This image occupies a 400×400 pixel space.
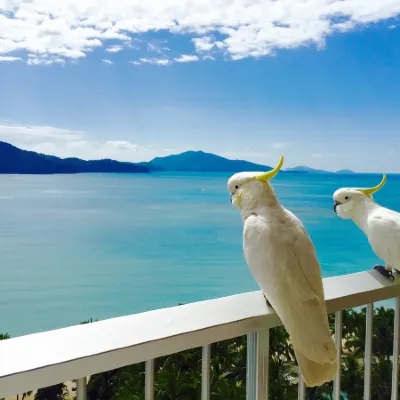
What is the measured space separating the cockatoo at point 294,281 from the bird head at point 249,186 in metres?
0.03

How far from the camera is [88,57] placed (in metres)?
21.9

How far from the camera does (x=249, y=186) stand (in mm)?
957

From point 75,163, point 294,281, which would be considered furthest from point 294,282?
point 75,163

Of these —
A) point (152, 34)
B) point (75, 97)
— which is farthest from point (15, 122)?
point (152, 34)

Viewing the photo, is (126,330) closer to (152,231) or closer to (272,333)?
(272,333)

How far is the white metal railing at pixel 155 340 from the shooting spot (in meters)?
0.58

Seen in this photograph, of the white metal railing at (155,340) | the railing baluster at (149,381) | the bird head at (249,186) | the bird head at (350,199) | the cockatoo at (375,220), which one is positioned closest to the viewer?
the white metal railing at (155,340)

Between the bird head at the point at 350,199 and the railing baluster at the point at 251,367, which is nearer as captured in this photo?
the railing baluster at the point at 251,367

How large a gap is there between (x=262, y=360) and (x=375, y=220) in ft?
2.45

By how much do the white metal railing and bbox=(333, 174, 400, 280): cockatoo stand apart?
26 centimetres

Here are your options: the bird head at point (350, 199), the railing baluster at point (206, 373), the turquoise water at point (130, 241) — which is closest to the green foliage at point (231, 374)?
the railing baluster at point (206, 373)

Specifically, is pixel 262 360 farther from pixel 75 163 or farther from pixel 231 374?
pixel 75 163

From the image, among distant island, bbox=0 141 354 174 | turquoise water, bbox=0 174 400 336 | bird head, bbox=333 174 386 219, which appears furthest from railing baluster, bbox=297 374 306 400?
distant island, bbox=0 141 354 174

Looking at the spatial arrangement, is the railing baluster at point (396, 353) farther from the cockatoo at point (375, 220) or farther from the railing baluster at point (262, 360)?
the railing baluster at point (262, 360)
